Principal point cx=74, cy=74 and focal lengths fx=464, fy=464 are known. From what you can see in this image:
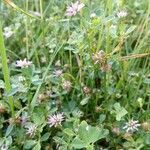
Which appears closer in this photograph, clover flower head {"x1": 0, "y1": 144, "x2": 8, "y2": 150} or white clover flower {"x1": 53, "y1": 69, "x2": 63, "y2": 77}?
clover flower head {"x1": 0, "y1": 144, "x2": 8, "y2": 150}

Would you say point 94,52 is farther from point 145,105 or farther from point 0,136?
point 0,136

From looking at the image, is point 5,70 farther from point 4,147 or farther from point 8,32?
point 8,32

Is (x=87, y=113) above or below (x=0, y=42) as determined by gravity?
below

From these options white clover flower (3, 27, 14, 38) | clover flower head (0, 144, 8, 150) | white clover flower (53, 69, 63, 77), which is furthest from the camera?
white clover flower (3, 27, 14, 38)

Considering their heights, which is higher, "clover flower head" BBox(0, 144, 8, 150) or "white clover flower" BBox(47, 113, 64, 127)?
"white clover flower" BBox(47, 113, 64, 127)

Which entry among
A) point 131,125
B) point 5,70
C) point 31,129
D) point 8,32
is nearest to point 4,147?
point 31,129

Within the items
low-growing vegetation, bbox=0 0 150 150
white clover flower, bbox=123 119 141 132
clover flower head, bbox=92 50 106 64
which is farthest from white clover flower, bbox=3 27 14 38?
white clover flower, bbox=123 119 141 132

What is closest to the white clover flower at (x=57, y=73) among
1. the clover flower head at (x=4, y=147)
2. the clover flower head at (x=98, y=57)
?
the clover flower head at (x=98, y=57)

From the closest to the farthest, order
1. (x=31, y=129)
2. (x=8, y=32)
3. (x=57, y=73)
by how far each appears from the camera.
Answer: (x=31, y=129) → (x=57, y=73) → (x=8, y=32)

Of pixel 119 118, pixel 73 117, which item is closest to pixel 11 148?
pixel 73 117

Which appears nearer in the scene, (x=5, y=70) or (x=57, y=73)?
(x=5, y=70)

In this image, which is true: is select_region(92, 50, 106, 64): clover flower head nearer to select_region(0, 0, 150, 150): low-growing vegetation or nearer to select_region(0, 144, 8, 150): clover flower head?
select_region(0, 0, 150, 150): low-growing vegetation
